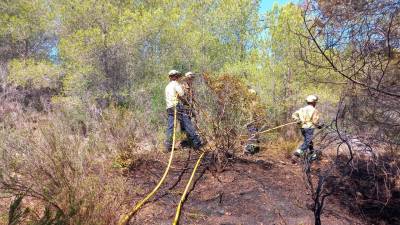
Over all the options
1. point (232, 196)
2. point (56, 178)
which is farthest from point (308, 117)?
point (56, 178)

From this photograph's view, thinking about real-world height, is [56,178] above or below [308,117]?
above

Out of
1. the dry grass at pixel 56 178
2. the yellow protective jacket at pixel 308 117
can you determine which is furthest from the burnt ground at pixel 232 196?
the yellow protective jacket at pixel 308 117

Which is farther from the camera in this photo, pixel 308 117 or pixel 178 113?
pixel 308 117

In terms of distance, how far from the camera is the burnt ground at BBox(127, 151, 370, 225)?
4738 mm

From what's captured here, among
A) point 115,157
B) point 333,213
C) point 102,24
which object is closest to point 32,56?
point 102,24

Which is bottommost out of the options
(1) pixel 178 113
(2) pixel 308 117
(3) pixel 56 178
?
(2) pixel 308 117

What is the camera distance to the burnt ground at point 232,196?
4.74m

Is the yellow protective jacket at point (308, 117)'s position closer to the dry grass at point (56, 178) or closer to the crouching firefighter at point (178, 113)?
the crouching firefighter at point (178, 113)

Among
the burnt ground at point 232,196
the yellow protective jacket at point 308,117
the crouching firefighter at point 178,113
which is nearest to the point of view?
the burnt ground at point 232,196

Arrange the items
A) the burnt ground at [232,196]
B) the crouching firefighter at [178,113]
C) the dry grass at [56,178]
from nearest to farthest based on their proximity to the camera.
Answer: the dry grass at [56,178] → the burnt ground at [232,196] → the crouching firefighter at [178,113]

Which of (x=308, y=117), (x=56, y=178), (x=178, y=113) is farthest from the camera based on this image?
(x=308, y=117)

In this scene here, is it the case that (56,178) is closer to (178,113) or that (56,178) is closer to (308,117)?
(178,113)

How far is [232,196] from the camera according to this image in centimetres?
537

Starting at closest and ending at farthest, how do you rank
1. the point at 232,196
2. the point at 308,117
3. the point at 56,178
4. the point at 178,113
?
the point at 56,178 < the point at 232,196 < the point at 178,113 < the point at 308,117
